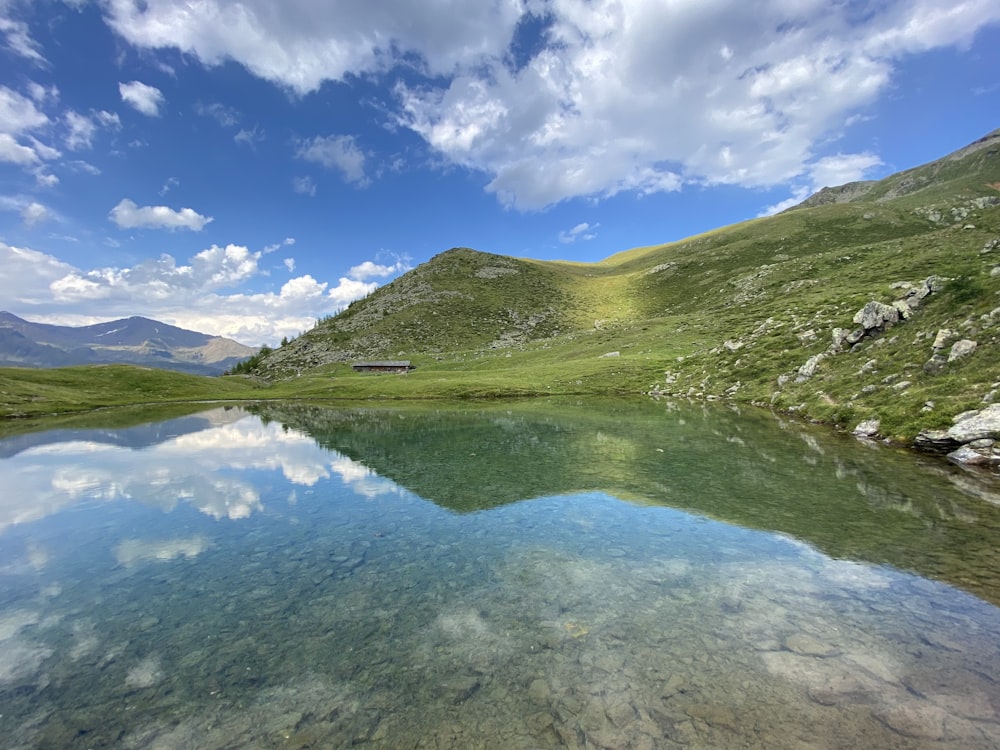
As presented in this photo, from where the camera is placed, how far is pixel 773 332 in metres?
73.6

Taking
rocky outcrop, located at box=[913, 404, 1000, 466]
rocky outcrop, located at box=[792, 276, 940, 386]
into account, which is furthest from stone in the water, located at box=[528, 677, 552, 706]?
rocky outcrop, located at box=[792, 276, 940, 386]

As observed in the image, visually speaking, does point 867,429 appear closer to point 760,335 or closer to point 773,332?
point 773,332

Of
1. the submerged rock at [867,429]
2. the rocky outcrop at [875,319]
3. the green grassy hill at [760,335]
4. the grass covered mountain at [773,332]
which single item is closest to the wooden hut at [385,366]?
the green grassy hill at [760,335]

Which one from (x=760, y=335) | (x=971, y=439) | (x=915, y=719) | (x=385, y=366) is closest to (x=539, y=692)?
(x=915, y=719)

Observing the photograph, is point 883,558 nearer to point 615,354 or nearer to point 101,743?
point 101,743

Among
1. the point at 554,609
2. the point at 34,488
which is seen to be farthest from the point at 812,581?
the point at 34,488

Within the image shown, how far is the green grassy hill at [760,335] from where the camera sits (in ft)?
133

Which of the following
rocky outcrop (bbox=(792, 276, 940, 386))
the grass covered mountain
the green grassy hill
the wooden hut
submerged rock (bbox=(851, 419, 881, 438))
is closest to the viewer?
submerged rock (bbox=(851, 419, 881, 438))

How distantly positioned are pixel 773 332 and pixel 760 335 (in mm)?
2127

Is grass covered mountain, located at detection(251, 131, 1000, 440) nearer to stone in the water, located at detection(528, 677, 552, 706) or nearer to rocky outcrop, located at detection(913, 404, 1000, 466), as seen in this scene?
rocky outcrop, located at detection(913, 404, 1000, 466)

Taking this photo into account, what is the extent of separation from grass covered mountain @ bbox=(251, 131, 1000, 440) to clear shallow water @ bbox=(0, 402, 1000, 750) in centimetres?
1577

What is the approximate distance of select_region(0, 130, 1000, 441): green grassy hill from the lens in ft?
133

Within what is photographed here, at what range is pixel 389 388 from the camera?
350 ft

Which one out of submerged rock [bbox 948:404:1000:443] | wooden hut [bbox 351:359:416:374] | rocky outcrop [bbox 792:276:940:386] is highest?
rocky outcrop [bbox 792:276:940:386]
